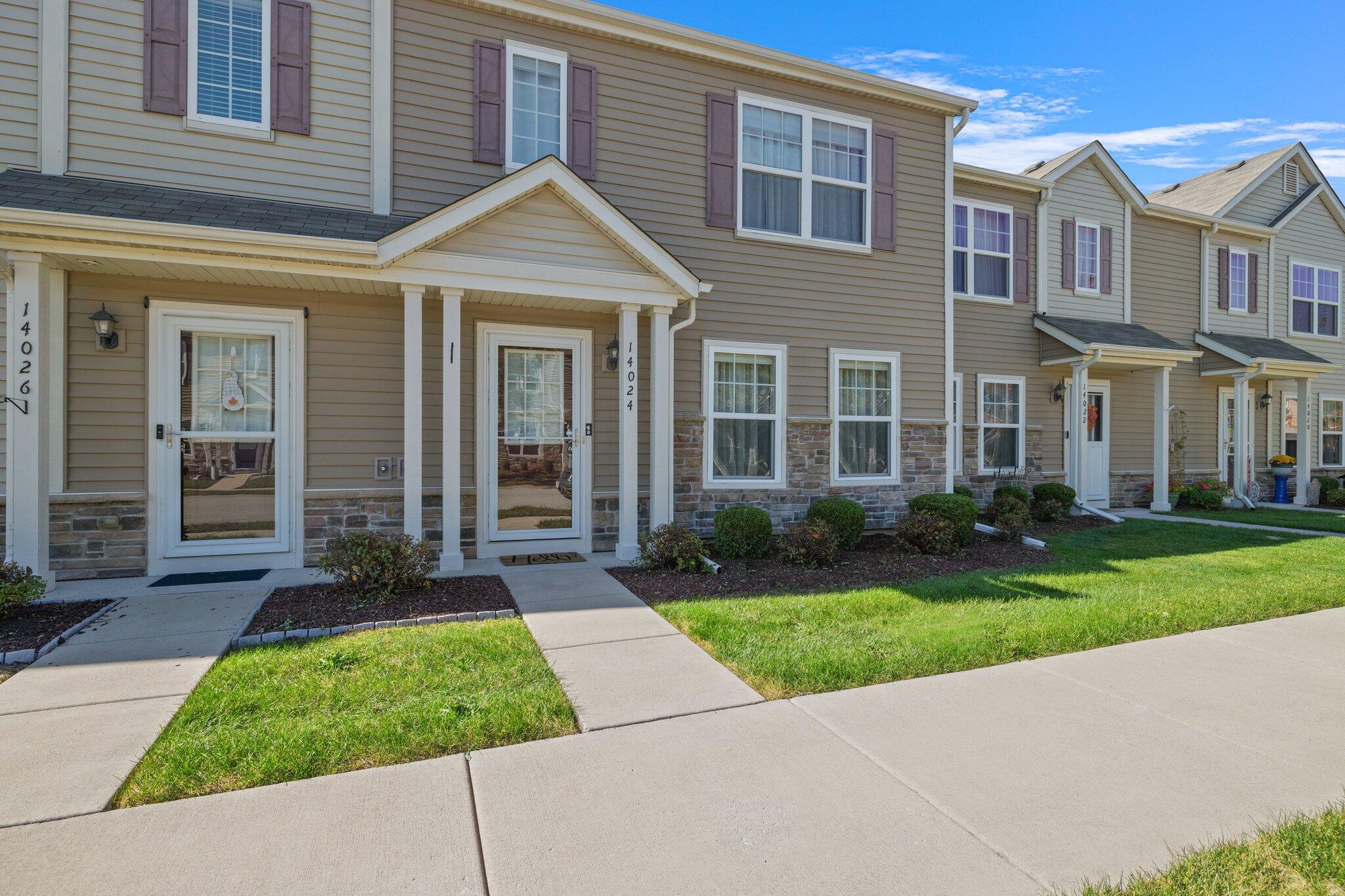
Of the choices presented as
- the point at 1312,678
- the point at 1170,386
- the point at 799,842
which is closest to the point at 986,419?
the point at 1170,386

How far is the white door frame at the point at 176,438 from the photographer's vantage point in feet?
19.3

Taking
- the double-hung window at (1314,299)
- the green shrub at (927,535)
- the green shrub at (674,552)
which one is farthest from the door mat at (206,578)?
the double-hung window at (1314,299)

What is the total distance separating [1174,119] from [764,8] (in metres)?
7.56

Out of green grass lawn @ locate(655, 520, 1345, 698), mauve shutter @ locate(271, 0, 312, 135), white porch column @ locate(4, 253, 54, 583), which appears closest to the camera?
green grass lawn @ locate(655, 520, 1345, 698)

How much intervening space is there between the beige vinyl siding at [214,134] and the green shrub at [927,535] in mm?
6518

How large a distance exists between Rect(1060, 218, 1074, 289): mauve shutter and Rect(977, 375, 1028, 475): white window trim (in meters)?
1.99

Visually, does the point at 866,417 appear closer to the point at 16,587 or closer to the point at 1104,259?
the point at 1104,259

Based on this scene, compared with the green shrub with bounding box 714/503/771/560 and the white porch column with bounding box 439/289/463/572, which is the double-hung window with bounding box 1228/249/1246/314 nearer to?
the green shrub with bounding box 714/503/771/560

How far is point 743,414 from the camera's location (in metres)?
8.12

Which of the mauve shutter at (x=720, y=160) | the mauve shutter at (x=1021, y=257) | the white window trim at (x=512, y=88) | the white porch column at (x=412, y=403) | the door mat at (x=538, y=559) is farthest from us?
the mauve shutter at (x=1021, y=257)

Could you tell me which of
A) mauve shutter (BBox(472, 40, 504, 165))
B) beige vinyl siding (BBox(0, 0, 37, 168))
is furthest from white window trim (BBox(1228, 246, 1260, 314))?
beige vinyl siding (BBox(0, 0, 37, 168))

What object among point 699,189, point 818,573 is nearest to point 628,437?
point 818,573

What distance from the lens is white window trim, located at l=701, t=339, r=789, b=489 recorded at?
7887 mm

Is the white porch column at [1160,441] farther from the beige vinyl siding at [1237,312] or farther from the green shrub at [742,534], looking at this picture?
the green shrub at [742,534]
